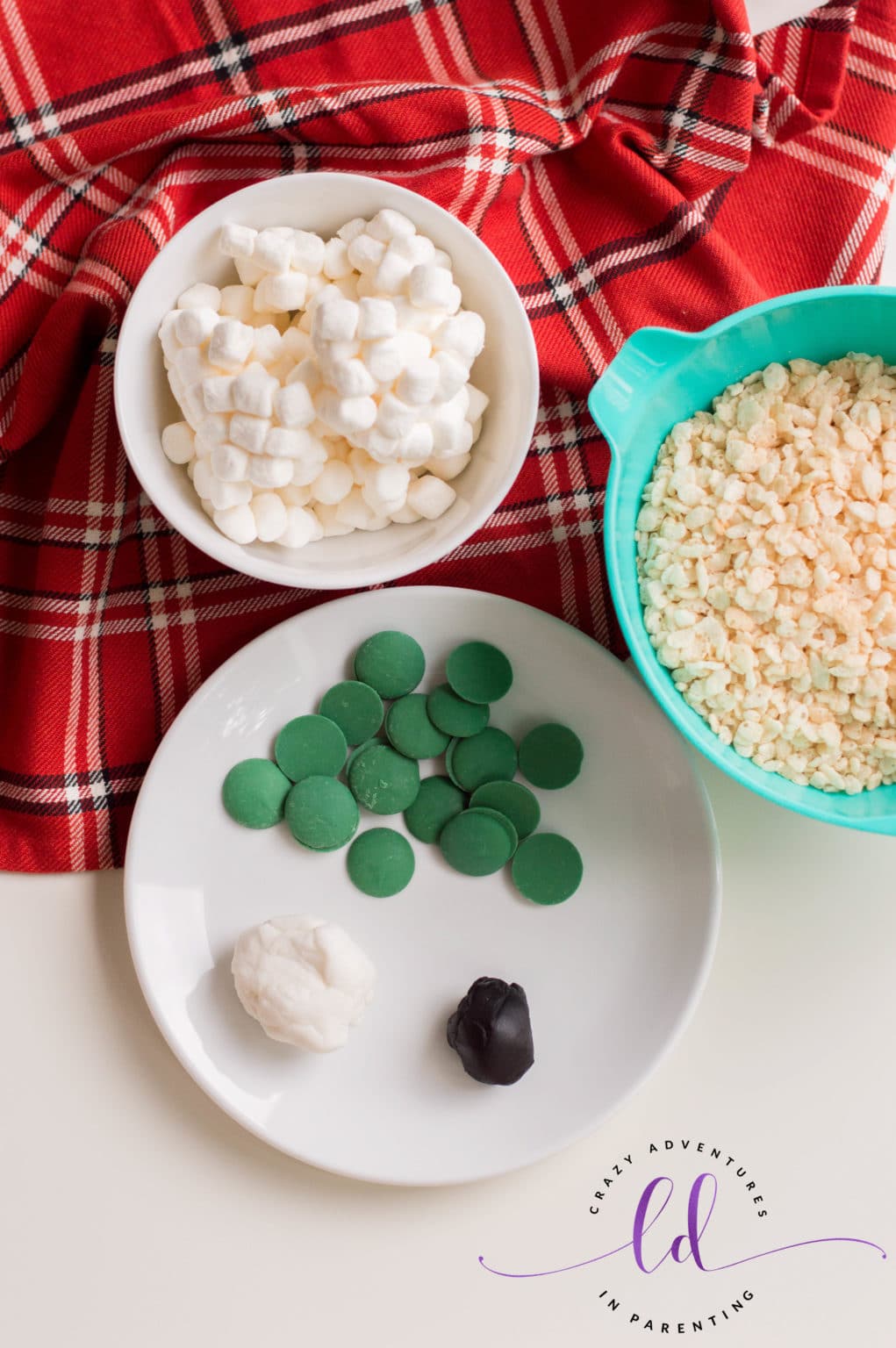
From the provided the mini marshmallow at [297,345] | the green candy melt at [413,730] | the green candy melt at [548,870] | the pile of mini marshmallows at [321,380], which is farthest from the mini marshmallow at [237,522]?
the green candy melt at [548,870]

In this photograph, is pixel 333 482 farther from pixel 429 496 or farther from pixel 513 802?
pixel 513 802

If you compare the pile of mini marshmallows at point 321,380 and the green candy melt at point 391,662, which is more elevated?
the pile of mini marshmallows at point 321,380

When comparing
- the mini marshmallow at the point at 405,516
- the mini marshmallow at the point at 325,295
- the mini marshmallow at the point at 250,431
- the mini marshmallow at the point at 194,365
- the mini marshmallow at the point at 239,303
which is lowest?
the mini marshmallow at the point at 405,516

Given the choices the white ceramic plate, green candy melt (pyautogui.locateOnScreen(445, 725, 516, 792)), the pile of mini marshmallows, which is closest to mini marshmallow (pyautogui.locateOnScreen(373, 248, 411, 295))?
the pile of mini marshmallows

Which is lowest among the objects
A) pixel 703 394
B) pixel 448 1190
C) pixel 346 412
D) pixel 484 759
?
pixel 448 1190

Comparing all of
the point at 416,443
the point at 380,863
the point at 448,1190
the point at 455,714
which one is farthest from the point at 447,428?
the point at 448,1190

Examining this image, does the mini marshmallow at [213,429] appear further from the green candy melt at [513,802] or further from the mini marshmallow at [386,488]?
the green candy melt at [513,802]

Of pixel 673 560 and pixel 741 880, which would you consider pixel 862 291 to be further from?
pixel 741 880
